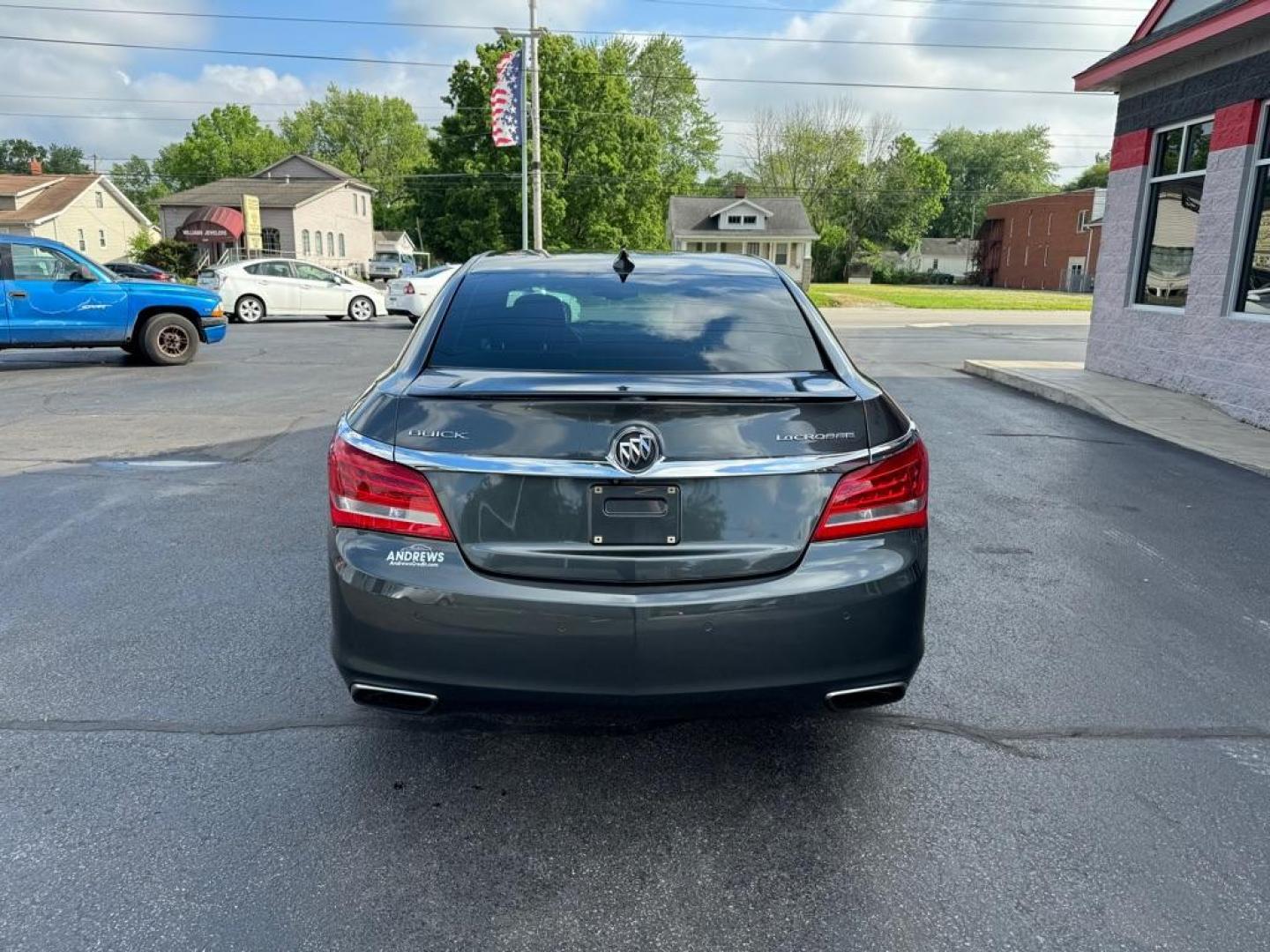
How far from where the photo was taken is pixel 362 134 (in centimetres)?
9394

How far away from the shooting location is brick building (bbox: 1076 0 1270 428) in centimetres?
999

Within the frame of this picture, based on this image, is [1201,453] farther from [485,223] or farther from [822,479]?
[485,223]

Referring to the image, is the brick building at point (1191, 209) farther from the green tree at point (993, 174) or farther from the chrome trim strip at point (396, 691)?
the green tree at point (993, 174)

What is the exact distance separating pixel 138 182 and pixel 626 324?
12138 cm

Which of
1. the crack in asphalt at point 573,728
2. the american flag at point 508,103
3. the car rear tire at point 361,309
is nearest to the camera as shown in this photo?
the crack in asphalt at point 573,728

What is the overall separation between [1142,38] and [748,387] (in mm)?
12139

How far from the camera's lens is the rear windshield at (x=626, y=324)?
3.13 m

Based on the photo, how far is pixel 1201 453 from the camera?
8.47 m

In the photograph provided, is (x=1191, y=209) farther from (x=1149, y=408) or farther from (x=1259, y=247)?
(x=1149, y=408)

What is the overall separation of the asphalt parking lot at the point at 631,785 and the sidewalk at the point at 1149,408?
360 cm

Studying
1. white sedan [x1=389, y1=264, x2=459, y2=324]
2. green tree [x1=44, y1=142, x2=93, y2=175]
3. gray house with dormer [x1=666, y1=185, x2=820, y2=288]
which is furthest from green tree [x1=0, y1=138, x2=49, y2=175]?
white sedan [x1=389, y1=264, x2=459, y2=324]

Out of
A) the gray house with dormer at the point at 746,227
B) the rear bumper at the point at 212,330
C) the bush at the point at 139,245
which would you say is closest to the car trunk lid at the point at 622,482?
the rear bumper at the point at 212,330

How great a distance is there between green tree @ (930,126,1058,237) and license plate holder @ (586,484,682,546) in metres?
103

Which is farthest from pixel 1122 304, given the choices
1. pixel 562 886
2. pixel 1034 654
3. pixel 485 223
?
pixel 485 223
